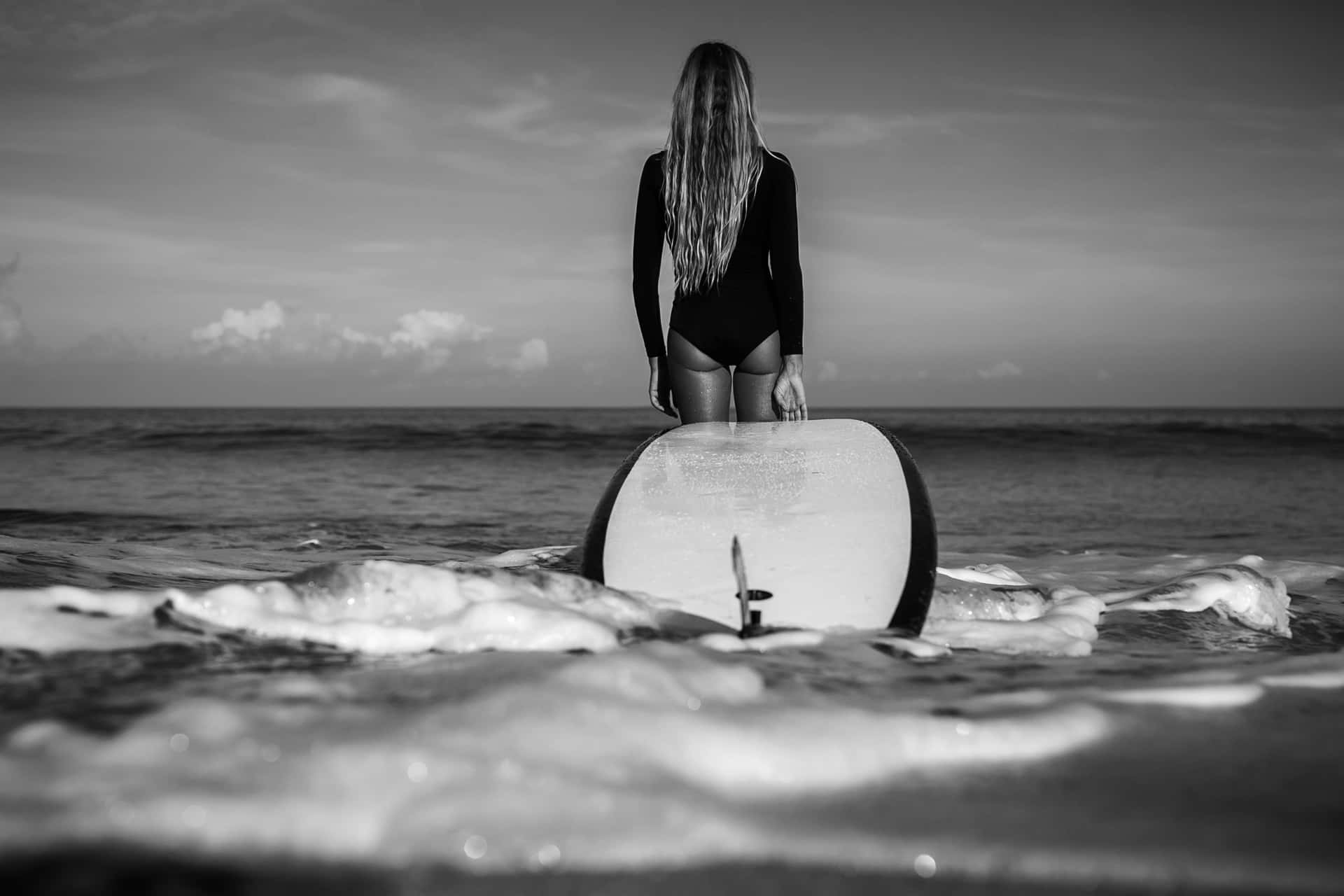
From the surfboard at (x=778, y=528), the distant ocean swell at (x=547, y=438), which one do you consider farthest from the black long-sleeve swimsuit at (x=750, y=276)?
the distant ocean swell at (x=547, y=438)

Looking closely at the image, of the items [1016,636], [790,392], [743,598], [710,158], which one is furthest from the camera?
[790,392]

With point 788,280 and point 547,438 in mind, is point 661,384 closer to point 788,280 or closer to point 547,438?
point 788,280

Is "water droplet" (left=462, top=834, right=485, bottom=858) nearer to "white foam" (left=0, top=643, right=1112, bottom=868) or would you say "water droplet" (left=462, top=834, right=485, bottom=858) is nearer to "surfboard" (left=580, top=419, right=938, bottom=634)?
"white foam" (left=0, top=643, right=1112, bottom=868)

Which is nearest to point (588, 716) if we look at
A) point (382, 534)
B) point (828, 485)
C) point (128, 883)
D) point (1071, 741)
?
point (128, 883)

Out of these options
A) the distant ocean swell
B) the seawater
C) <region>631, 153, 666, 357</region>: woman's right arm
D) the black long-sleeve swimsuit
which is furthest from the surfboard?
the distant ocean swell

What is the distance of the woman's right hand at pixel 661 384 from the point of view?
12.1 ft

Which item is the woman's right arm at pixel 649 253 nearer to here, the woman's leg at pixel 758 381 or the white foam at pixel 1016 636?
the woman's leg at pixel 758 381

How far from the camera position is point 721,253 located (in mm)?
3385

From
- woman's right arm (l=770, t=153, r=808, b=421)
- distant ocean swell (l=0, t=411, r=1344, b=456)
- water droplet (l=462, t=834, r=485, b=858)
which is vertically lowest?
distant ocean swell (l=0, t=411, r=1344, b=456)

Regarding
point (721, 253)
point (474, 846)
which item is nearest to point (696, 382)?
point (721, 253)

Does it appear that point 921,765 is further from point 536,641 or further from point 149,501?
point 149,501

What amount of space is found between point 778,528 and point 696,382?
101 cm

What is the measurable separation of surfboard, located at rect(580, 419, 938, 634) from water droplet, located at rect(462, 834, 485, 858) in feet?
3.81

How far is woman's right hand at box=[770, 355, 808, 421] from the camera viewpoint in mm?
Answer: 3510
